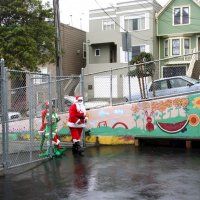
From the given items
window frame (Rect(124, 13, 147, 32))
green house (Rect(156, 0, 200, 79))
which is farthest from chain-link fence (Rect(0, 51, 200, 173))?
window frame (Rect(124, 13, 147, 32))

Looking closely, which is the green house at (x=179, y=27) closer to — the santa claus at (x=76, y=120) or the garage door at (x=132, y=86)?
the garage door at (x=132, y=86)

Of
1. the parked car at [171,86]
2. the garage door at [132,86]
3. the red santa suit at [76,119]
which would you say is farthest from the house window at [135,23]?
the red santa suit at [76,119]

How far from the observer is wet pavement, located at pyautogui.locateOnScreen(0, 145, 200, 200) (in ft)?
21.6

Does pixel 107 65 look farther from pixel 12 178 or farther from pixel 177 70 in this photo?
pixel 12 178

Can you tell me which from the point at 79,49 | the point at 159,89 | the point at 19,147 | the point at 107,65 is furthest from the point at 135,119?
the point at 79,49

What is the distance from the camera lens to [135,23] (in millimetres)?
35000

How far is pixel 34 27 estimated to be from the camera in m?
18.5

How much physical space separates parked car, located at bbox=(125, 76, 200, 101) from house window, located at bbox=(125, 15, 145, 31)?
871 inches

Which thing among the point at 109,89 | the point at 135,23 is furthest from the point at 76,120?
the point at 135,23

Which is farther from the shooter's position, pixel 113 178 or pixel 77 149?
pixel 77 149

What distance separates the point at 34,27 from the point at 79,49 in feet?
63.2

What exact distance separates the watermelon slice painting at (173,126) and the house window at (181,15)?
23.5 meters

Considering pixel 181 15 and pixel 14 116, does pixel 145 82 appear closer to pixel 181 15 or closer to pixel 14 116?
pixel 14 116

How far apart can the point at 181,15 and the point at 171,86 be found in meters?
22.4
